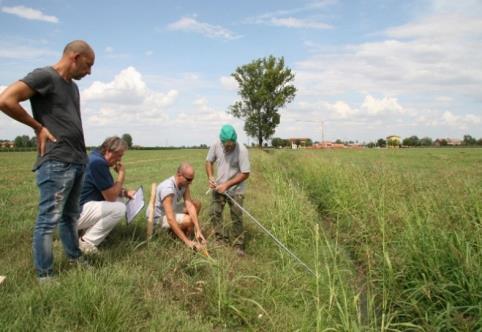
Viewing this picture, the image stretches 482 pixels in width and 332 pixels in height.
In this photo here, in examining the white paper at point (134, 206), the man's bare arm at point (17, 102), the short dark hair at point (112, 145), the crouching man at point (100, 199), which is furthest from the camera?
the white paper at point (134, 206)

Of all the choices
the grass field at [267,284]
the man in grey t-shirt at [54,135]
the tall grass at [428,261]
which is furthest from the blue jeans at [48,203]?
the tall grass at [428,261]

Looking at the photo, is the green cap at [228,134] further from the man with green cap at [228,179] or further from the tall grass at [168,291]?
the tall grass at [168,291]

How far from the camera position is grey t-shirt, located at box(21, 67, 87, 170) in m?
3.29

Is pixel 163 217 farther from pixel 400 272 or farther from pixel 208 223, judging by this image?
pixel 400 272

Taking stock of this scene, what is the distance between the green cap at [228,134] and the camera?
5.41m

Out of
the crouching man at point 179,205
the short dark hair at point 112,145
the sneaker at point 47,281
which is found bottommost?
the sneaker at point 47,281

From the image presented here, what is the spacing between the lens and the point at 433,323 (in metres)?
3.17

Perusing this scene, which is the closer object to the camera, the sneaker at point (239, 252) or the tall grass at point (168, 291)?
the tall grass at point (168, 291)

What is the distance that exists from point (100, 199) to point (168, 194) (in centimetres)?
81

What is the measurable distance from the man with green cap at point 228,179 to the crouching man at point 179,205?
0.41 metres

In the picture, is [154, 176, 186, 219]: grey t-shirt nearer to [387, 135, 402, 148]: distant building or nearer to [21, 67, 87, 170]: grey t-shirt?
[21, 67, 87, 170]: grey t-shirt

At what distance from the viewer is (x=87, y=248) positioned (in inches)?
167

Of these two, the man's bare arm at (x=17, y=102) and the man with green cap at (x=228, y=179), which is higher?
the man's bare arm at (x=17, y=102)

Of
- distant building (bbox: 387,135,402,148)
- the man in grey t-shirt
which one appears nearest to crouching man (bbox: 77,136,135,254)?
the man in grey t-shirt
